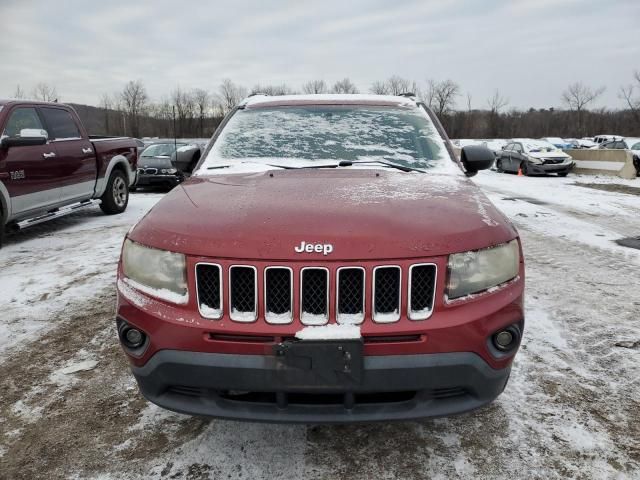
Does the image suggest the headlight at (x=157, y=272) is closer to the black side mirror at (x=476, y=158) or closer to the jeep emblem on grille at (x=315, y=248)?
the jeep emblem on grille at (x=315, y=248)

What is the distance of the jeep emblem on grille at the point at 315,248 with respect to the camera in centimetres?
191

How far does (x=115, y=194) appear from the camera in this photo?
9.16 meters

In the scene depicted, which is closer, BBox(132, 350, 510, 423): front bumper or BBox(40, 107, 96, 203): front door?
BBox(132, 350, 510, 423): front bumper

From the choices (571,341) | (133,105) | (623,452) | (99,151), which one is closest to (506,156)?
(99,151)

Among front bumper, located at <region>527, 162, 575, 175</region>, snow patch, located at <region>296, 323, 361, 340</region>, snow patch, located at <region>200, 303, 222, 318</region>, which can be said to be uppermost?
snow patch, located at <region>200, 303, 222, 318</region>

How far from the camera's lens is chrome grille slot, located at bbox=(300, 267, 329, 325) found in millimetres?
1900

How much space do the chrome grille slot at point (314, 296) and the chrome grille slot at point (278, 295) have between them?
51 millimetres

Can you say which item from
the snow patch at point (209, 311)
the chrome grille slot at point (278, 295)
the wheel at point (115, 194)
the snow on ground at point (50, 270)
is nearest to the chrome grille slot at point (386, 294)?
the chrome grille slot at point (278, 295)

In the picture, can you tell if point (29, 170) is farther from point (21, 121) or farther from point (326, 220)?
point (326, 220)

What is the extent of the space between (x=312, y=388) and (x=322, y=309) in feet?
0.99

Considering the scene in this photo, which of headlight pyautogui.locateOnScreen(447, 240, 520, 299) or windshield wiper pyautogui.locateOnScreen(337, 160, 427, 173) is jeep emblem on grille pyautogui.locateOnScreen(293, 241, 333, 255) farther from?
windshield wiper pyautogui.locateOnScreen(337, 160, 427, 173)

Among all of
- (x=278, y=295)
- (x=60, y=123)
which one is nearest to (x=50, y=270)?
(x=60, y=123)

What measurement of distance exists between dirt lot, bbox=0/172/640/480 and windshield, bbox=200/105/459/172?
59.4 inches

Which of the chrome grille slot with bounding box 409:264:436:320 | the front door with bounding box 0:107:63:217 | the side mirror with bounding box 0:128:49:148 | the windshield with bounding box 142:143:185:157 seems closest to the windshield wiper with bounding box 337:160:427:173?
the chrome grille slot with bounding box 409:264:436:320
